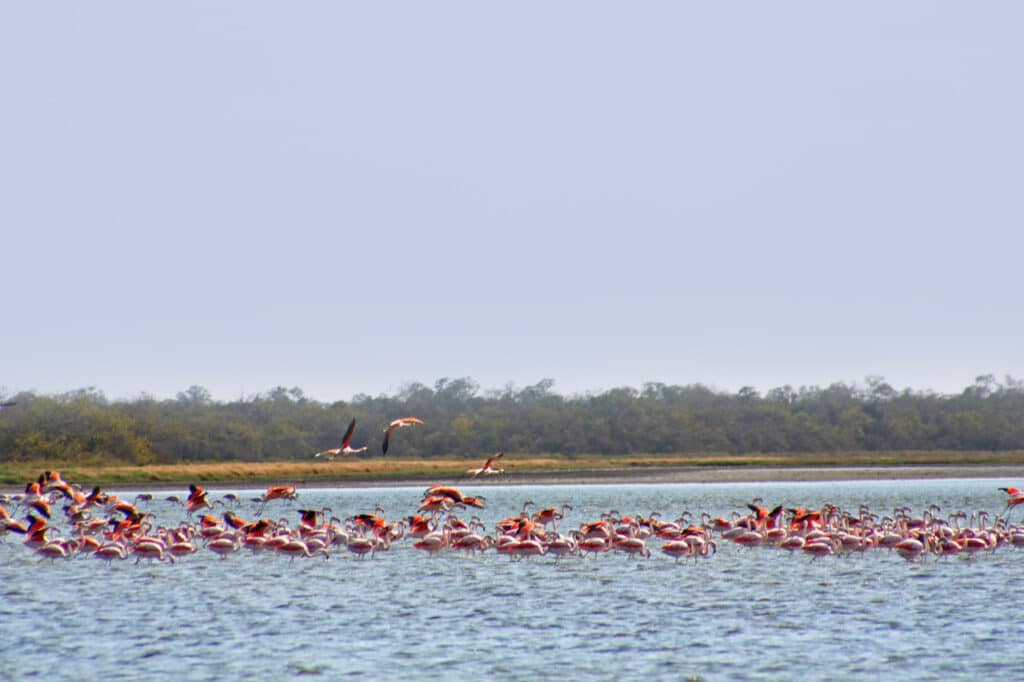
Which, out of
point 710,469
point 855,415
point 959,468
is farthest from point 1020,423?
point 710,469

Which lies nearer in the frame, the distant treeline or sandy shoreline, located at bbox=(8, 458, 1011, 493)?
sandy shoreline, located at bbox=(8, 458, 1011, 493)

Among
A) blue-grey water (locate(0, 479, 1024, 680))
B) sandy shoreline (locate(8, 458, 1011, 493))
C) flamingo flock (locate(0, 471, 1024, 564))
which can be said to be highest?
sandy shoreline (locate(8, 458, 1011, 493))

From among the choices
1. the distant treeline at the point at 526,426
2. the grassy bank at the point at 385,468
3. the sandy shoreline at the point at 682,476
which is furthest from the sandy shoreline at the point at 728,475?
the distant treeline at the point at 526,426

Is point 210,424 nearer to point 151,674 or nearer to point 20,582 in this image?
point 20,582

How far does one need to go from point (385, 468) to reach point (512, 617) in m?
47.0

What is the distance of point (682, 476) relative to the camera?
6319cm

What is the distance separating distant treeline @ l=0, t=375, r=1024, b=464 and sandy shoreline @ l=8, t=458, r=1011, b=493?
59.4ft

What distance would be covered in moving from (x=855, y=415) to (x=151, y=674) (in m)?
92.1

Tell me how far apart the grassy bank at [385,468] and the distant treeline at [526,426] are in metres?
8.94

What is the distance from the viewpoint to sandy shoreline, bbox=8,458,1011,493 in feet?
195

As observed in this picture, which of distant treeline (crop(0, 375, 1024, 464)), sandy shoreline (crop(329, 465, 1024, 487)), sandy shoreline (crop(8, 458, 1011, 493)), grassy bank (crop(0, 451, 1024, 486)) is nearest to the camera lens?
sandy shoreline (crop(8, 458, 1011, 493))

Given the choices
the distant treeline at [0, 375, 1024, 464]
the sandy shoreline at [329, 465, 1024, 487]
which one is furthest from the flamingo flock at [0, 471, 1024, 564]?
the distant treeline at [0, 375, 1024, 464]

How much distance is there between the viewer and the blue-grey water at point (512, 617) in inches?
640

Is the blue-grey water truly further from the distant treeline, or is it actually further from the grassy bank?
the distant treeline
